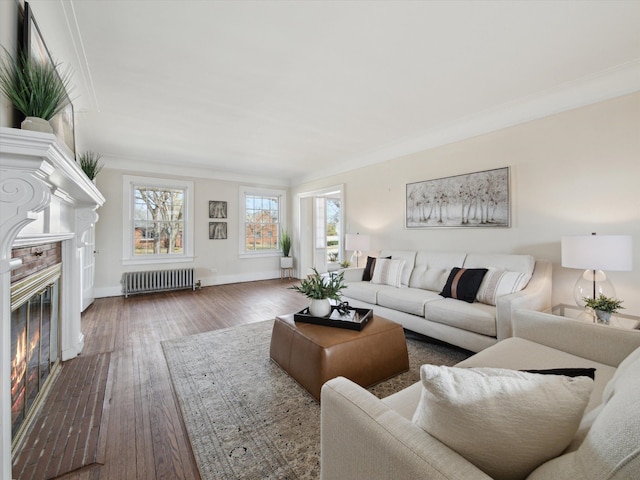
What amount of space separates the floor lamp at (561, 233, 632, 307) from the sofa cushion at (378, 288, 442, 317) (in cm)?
117

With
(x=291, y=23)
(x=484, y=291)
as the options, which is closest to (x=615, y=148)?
(x=484, y=291)

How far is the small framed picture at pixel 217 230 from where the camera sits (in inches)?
246

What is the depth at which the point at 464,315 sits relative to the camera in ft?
8.29

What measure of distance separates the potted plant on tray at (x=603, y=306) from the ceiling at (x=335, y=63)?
6.02 feet

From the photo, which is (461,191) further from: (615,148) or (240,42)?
(240,42)

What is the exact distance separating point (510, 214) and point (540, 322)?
68.9 inches

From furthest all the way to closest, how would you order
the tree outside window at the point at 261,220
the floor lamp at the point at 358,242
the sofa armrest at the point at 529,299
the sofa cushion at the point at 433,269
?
1. the tree outside window at the point at 261,220
2. the floor lamp at the point at 358,242
3. the sofa cushion at the point at 433,269
4. the sofa armrest at the point at 529,299

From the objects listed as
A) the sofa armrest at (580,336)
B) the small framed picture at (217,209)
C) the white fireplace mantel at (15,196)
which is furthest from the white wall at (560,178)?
the small framed picture at (217,209)

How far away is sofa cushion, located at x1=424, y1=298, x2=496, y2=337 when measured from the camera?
239 cm

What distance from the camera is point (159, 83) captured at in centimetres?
268

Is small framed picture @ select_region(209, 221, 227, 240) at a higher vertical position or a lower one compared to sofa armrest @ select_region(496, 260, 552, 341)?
higher

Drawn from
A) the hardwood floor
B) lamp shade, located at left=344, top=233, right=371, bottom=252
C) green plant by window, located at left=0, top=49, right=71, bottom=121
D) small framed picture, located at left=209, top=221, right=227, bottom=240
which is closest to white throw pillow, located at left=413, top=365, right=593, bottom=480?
the hardwood floor

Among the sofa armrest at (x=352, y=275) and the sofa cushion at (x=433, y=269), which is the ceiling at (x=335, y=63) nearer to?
the sofa cushion at (x=433, y=269)

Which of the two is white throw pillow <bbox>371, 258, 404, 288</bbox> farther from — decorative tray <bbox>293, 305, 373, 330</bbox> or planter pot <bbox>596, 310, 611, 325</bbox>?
planter pot <bbox>596, 310, 611, 325</bbox>
